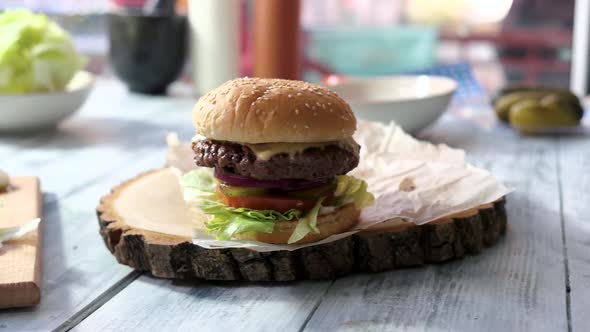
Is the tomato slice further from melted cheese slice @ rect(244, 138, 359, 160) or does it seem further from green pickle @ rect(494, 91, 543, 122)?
green pickle @ rect(494, 91, 543, 122)

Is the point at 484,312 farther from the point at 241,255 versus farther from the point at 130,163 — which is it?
the point at 130,163

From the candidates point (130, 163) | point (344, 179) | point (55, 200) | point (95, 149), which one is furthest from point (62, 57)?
point (344, 179)

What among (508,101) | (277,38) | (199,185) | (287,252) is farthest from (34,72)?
(508,101)

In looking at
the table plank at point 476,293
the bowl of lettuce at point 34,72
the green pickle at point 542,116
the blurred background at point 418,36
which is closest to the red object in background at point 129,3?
the blurred background at point 418,36

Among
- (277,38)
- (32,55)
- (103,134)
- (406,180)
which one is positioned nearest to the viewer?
(406,180)

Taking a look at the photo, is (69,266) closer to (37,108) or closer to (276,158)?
(276,158)
